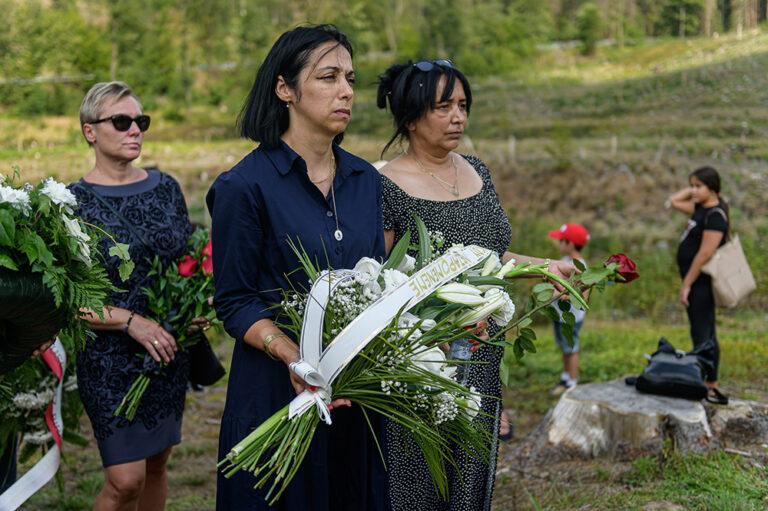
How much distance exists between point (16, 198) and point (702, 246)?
547 centimetres

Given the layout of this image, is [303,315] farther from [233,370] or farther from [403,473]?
[403,473]

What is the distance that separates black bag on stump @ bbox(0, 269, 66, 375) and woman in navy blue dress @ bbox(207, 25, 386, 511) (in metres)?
0.47

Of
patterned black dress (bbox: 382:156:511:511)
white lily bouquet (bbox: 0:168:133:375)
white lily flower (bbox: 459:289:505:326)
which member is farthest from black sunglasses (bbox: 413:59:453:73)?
white lily bouquet (bbox: 0:168:133:375)

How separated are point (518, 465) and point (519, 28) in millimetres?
42513

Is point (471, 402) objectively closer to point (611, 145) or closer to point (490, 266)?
point (490, 266)

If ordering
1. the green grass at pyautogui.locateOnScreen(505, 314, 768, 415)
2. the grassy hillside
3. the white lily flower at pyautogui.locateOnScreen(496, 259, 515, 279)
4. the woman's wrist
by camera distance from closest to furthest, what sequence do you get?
1. the woman's wrist
2. the white lily flower at pyautogui.locateOnScreen(496, 259, 515, 279)
3. the green grass at pyautogui.locateOnScreen(505, 314, 768, 415)
4. the grassy hillside

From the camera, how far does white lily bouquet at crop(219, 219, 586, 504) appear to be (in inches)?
93.1

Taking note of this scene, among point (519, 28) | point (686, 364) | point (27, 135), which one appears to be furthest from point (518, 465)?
point (519, 28)

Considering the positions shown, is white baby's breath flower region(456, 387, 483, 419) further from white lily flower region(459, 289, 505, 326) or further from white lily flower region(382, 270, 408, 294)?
white lily flower region(382, 270, 408, 294)

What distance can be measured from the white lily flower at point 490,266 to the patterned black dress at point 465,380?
706 mm

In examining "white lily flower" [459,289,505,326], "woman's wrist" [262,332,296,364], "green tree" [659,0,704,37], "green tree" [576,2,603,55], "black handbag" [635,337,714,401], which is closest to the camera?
"woman's wrist" [262,332,296,364]

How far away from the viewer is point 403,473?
364cm

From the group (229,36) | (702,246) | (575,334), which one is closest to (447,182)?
(702,246)

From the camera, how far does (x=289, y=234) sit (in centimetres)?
261
